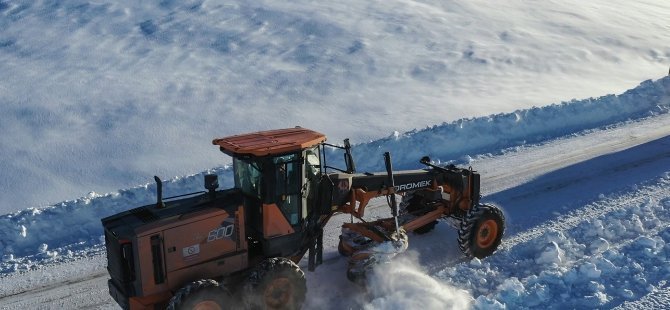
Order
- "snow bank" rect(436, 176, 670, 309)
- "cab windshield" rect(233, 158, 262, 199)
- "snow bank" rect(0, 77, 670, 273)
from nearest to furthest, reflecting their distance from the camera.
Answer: "cab windshield" rect(233, 158, 262, 199) < "snow bank" rect(436, 176, 670, 309) < "snow bank" rect(0, 77, 670, 273)

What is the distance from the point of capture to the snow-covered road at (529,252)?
31.2ft

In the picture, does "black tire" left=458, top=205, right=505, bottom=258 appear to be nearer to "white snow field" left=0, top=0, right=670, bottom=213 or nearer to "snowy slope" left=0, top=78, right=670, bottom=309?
"snowy slope" left=0, top=78, right=670, bottom=309

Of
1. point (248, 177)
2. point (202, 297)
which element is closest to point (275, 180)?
point (248, 177)

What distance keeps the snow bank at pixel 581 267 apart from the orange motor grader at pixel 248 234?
1.40 meters

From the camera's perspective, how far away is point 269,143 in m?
8.77

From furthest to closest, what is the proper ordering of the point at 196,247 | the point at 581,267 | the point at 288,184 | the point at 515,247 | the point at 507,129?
1. the point at 507,129
2. the point at 515,247
3. the point at 581,267
4. the point at 288,184
5. the point at 196,247

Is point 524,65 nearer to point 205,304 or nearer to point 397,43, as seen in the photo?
point 397,43

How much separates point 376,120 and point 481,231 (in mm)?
6999

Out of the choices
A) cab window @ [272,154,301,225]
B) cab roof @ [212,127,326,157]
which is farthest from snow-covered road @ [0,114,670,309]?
cab roof @ [212,127,326,157]

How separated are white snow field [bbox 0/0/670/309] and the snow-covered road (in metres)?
0.04

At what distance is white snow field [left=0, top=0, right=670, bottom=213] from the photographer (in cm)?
1525

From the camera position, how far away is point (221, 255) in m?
8.70

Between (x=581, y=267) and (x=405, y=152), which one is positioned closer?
(x=581, y=267)

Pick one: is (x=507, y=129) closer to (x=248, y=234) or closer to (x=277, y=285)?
(x=248, y=234)
